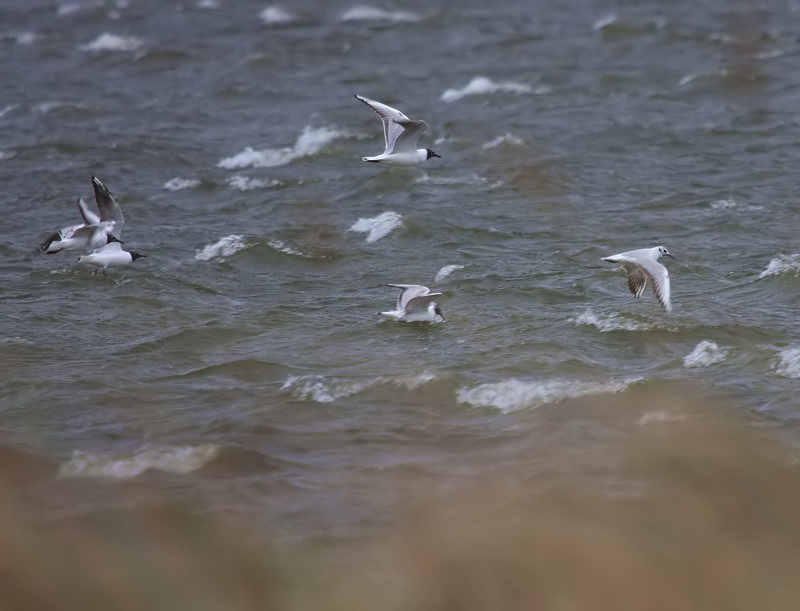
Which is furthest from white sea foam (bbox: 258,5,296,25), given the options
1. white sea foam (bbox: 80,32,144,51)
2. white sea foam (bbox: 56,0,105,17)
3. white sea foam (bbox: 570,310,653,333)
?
white sea foam (bbox: 570,310,653,333)

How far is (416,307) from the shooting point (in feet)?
41.6

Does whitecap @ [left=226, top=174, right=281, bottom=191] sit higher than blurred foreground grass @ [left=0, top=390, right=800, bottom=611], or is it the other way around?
blurred foreground grass @ [left=0, top=390, right=800, bottom=611]

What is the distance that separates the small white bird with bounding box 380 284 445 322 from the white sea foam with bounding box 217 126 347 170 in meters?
7.33

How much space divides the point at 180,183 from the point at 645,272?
27.3 feet

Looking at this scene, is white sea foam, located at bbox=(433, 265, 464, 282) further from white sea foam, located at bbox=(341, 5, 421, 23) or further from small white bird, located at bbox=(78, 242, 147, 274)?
white sea foam, located at bbox=(341, 5, 421, 23)

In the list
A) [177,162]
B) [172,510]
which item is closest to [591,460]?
[172,510]

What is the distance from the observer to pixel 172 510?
926 centimetres

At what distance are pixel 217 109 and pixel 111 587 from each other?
51.8 feet

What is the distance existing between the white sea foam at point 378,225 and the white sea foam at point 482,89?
667 centimetres

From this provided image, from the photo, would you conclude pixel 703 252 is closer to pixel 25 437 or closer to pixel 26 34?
pixel 25 437

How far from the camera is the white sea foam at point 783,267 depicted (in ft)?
45.4

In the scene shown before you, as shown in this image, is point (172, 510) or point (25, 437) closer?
point (172, 510)

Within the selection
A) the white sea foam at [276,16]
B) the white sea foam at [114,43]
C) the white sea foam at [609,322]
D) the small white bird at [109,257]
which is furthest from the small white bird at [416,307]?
the white sea foam at [276,16]

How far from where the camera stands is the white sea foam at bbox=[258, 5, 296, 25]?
29.9 metres
